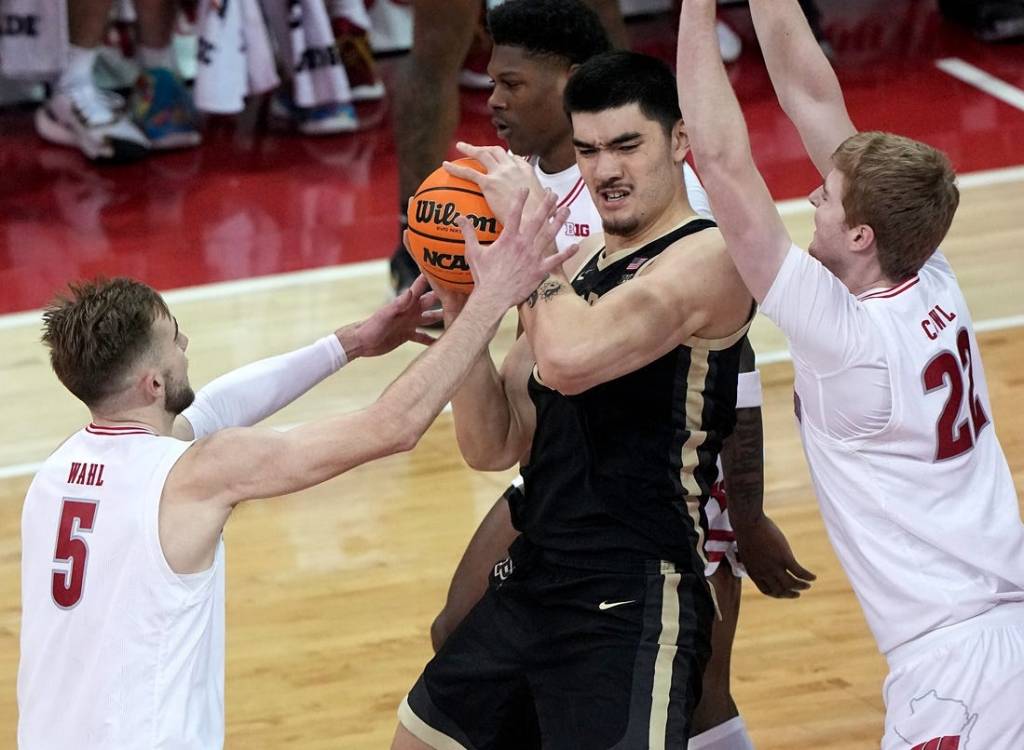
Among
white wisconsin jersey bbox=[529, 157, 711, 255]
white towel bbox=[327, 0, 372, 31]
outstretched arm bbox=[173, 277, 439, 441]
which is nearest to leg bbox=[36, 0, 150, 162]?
white towel bbox=[327, 0, 372, 31]

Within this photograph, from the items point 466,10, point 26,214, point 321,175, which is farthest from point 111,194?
point 466,10

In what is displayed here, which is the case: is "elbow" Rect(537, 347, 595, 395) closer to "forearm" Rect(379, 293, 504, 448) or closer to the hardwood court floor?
"forearm" Rect(379, 293, 504, 448)

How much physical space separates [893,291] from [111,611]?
1612 millimetres

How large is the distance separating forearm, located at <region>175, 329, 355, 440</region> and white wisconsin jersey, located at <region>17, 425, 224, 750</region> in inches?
21.2

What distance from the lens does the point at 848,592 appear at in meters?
5.45

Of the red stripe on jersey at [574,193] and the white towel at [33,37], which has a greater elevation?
the red stripe on jersey at [574,193]

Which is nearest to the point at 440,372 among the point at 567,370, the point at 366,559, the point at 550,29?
the point at 567,370

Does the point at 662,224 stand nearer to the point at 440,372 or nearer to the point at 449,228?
the point at 449,228

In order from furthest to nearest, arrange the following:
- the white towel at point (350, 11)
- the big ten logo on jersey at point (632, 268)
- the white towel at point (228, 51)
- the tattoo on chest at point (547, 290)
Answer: the white towel at point (350, 11)
the white towel at point (228, 51)
the big ten logo on jersey at point (632, 268)
the tattoo on chest at point (547, 290)

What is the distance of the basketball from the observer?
373 centimetres

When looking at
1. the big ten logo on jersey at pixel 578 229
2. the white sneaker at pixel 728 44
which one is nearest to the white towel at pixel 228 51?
the white sneaker at pixel 728 44

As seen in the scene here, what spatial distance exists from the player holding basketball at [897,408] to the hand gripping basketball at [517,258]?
338mm

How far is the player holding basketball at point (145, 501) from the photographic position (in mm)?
3338

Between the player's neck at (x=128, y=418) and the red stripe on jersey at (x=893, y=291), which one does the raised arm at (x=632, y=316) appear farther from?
the player's neck at (x=128, y=418)
